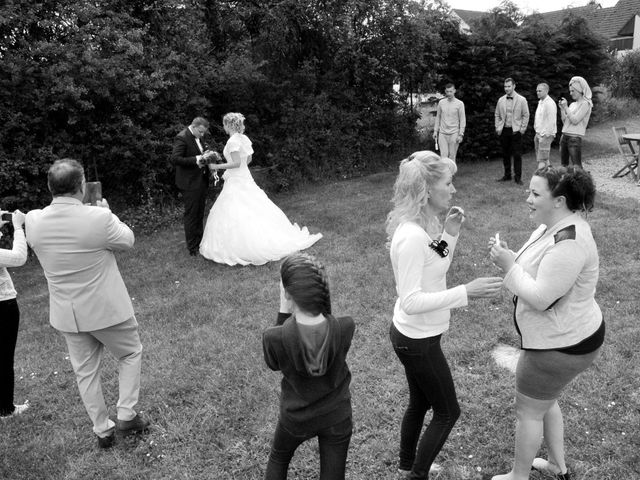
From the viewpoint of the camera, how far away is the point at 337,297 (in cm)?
589

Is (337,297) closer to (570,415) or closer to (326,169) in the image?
(570,415)

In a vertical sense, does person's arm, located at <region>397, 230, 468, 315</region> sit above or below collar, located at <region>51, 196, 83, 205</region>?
below

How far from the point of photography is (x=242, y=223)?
757 cm

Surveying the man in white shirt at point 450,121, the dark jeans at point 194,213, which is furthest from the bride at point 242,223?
the man in white shirt at point 450,121

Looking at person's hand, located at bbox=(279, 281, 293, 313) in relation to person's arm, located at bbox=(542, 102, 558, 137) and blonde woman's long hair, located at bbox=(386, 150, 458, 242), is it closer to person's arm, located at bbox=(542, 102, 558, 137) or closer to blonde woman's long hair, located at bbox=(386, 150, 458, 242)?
blonde woman's long hair, located at bbox=(386, 150, 458, 242)

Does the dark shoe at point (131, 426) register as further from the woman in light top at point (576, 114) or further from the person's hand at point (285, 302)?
the woman in light top at point (576, 114)

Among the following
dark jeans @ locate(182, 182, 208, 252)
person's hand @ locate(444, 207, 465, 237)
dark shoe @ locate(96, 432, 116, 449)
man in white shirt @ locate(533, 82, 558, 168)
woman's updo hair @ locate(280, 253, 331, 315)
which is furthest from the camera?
man in white shirt @ locate(533, 82, 558, 168)

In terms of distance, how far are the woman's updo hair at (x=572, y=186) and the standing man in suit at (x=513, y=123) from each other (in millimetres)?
8257

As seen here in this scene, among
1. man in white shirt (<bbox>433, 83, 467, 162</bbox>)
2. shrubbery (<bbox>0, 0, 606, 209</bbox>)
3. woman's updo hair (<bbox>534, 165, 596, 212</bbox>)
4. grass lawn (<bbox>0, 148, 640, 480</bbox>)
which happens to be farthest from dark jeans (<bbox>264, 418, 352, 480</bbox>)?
man in white shirt (<bbox>433, 83, 467, 162</bbox>)

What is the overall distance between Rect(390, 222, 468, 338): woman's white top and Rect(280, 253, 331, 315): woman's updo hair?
41 cm

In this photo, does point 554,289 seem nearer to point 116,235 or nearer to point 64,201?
point 116,235

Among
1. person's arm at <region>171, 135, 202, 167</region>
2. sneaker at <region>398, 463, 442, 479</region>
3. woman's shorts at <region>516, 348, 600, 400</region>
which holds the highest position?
person's arm at <region>171, 135, 202, 167</region>

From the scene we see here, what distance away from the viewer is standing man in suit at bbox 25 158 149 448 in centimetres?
330

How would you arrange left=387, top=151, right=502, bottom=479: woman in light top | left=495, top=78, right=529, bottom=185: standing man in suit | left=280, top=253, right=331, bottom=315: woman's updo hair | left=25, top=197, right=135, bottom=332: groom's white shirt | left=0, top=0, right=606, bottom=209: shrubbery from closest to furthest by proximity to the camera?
left=280, top=253, right=331, bottom=315: woman's updo hair < left=387, top=151, right=502, bottom=479: woman in light top < left=25, top=197, right=135, bottom=332: groom's white shirt < left=0, top=0, right=606, bottom=209: shrubbery < left=495, top=78, right=529, bottom=185: standing man in suit
